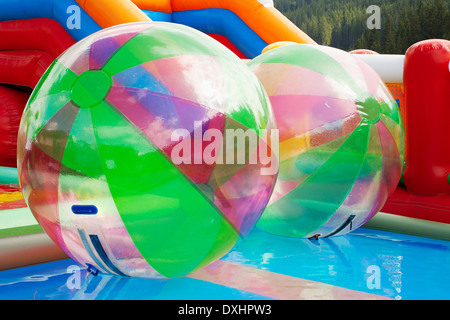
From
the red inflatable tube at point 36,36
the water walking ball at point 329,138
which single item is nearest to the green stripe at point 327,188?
the water walking ball at point 329,138

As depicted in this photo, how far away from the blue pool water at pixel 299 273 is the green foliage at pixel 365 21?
64.4 ft

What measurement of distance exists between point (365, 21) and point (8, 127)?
68.8ft

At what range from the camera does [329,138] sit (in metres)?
2.17

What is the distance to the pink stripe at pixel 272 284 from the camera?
6.21 ft

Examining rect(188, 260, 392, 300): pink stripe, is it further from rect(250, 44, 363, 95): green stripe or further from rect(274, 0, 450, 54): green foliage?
rect(274, 0, 450, 54): green foliage

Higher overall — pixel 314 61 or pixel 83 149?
pixel 314 61

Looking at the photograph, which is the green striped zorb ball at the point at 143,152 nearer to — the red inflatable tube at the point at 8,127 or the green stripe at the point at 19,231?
the green stripe at the point at 19,231

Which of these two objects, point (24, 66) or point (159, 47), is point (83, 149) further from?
point (24, 66)

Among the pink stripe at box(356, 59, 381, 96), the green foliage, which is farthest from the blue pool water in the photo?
the green foliage

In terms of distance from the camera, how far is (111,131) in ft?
4.90

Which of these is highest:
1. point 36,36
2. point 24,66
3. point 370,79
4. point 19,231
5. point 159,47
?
point 36,36

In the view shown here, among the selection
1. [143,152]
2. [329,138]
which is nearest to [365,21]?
[329,138]
